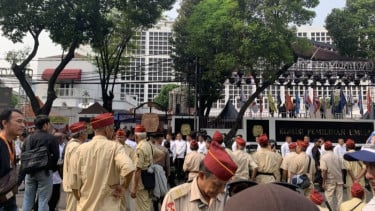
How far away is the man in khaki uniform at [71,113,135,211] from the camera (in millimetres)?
4195

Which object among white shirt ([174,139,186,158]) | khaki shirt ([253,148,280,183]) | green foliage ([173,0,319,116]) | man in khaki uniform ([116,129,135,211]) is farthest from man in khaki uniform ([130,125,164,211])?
green foliage ([173,0,319,116])

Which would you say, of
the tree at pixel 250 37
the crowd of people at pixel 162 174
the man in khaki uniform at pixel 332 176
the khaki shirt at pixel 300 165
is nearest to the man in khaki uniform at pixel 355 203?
the crowd of people at pixel 162 174

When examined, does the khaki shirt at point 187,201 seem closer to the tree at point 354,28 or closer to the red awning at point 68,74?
the tree at point 354,28

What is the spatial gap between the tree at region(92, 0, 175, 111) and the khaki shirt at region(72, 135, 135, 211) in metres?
14.4

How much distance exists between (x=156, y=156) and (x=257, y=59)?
12.3m

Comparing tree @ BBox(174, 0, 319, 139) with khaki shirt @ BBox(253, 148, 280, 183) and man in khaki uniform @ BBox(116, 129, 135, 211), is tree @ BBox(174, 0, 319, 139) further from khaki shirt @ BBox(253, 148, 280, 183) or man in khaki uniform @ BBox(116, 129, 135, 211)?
man in khaki uniform @ BBox(116, 129, 135, 211)

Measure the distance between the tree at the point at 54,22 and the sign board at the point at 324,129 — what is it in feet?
33.3

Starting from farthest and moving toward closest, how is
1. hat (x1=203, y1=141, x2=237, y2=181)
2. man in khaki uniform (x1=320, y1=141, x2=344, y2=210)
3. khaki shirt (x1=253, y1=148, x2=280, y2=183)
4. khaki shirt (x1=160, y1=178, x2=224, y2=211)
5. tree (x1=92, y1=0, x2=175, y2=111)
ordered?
tree (x1=92, y1=0, x2=175, y2=111)
man in khaki uniform (x1=320, y1=141, x2=344, y2=210)
khaki shirt (x1=253, y1=148, x2=280, y2=183)
khaki shirt (x1=160, y1=178, x2=224, y2=211)
hat (x1=203, y1=141, x2=237, y2=181)

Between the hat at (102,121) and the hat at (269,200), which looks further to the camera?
the hat at (102,121)

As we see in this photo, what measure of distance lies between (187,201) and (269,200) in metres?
1.57

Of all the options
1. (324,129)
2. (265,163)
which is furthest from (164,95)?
(265,163)

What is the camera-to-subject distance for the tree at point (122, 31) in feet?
64.3

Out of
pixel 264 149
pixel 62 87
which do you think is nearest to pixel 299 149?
pixel 264 149

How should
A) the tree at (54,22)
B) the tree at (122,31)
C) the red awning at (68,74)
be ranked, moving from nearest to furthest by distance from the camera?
the tree at (54,22) < the tree at (122,31) < the red awning at (68,74)
